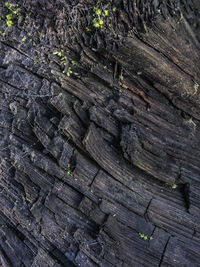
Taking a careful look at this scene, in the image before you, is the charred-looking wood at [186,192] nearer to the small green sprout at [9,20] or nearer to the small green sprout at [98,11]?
the small green sprout at [98,11]

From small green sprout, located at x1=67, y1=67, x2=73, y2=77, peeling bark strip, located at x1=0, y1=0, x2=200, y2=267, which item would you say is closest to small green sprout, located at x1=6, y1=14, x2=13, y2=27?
peeling bark strip, located at x1=0, y1=0, x2=200, y2=267

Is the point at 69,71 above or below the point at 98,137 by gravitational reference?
above

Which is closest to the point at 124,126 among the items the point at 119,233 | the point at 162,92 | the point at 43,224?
the point at 162,92

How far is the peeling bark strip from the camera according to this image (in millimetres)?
5039

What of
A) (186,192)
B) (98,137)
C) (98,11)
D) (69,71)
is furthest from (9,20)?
(186,192)

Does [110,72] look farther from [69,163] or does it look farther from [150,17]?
[69,163]

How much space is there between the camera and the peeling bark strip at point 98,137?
16.5 ft

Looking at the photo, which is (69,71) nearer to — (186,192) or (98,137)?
(98,137)

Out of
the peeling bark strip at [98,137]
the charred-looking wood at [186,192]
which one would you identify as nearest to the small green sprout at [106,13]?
the peeling bark strip at [98,137]

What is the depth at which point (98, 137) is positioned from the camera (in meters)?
5.16

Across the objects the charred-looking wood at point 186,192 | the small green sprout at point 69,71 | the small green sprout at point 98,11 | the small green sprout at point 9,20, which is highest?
the small green sprout at point 98,11

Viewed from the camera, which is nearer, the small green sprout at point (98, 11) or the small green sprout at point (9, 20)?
the small green sprout at point (98, 11)

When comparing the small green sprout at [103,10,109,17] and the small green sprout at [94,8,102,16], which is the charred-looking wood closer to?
the small green sprout at [103,10,109,17]

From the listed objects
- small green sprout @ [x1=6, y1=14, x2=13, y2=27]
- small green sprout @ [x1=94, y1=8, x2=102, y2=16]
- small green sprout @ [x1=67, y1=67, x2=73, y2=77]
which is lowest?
small green sprout @ [x1=67, y1=67, x2=73, y2=77]
